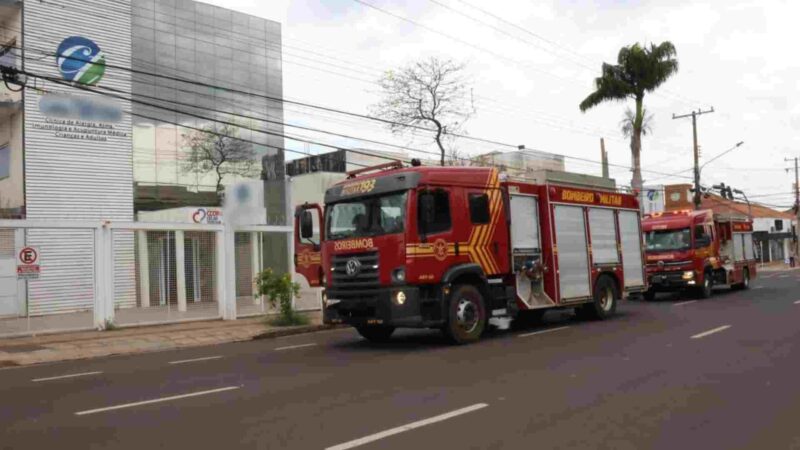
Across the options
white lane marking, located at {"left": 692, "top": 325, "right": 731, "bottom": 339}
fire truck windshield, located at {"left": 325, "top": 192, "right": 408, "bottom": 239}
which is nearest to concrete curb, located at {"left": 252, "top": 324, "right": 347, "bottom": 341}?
fire truck windshield, located at {"left": 325, "top": 192, "right": 408, "bottom": 239}

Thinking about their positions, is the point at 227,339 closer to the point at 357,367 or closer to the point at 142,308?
the point at 142,308

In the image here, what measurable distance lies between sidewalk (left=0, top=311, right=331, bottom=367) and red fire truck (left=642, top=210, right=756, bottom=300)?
38.0ft

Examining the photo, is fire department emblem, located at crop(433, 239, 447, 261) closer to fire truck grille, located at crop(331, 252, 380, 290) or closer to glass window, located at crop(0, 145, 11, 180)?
fire truck grille, located at crop(331, 252, 380, 290)

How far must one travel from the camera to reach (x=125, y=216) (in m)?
24.1

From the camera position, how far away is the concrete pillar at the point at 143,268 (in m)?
18.1

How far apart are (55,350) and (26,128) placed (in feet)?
36.9

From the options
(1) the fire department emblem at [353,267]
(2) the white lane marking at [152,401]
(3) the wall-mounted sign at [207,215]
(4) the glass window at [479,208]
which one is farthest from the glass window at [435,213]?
Result: (3) the wall-mounted sign at [207,215]

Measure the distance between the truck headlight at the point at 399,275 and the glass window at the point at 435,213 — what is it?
2.35 feet

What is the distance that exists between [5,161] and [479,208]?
1837 cm

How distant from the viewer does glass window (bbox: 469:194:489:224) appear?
1274 centimetres

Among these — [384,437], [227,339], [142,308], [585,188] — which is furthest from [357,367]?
[142,308]

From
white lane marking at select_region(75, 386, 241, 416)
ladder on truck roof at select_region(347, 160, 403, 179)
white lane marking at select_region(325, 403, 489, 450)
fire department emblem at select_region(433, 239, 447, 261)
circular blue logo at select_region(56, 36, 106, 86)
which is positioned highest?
circular blue logo at select_region(56, 36, 106, 86)

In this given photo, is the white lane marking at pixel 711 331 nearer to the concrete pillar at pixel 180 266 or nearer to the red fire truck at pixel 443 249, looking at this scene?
the red fire truck at pixel 443 249

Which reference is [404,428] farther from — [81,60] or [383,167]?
[81,60]
